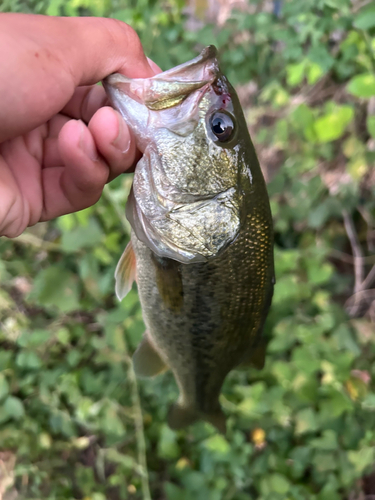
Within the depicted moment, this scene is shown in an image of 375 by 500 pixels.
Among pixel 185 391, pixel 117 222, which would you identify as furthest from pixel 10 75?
pixel 117 222

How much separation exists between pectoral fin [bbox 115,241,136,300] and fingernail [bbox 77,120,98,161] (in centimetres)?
30

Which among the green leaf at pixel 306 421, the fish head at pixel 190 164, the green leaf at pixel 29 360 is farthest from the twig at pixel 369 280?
the green leaf at pixel 29 360

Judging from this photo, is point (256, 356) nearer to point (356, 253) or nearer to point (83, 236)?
point (83, 236)

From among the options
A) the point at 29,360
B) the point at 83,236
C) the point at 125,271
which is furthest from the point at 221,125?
the point at 29,360

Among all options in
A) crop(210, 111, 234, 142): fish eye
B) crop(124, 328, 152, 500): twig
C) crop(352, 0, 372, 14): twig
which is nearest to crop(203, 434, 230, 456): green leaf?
crop(124, 328, 152, 500): twig

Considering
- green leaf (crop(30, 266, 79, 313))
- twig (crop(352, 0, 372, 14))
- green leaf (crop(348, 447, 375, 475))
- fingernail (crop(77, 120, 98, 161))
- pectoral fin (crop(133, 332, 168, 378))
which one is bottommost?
green leaf (crop(348, 447, 375, 475))

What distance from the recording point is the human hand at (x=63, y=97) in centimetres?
73

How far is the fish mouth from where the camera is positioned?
0.81 metres

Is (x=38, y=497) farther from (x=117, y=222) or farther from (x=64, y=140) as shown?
(x=64, y=140)

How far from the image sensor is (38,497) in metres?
2.00

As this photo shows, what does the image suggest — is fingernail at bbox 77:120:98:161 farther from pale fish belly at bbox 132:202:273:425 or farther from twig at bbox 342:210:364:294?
twig at bbox 342:210:364:294

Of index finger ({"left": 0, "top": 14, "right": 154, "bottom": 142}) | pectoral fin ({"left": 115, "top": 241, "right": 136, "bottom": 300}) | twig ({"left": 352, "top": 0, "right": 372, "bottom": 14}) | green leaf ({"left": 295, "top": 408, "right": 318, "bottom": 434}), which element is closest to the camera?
index finger ({"left": 0, "top": 14, "right": 154, "bottom": 142})

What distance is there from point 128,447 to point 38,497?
572mm

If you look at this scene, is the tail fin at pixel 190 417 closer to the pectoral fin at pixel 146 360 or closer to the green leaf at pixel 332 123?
the pectoral fin at pixel 146 360
